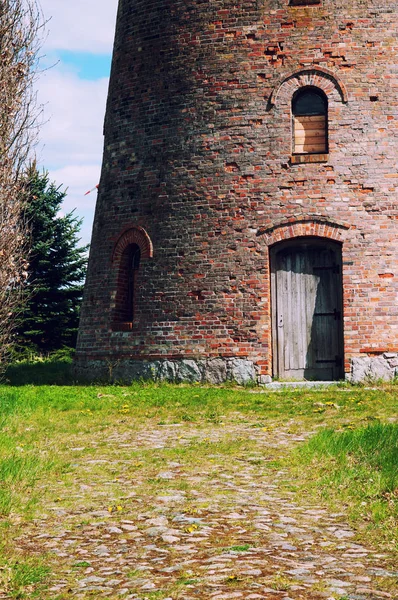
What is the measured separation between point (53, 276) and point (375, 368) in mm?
11141

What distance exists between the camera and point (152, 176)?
1562 cm

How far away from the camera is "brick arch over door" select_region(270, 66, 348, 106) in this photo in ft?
48.1

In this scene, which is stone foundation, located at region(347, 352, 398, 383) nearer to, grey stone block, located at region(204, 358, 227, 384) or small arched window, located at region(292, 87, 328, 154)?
grey stone block, located at region(204, 358, 227, 384)

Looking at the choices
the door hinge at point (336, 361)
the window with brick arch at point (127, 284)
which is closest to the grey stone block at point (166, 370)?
the window with brick arch at point (127, 284)

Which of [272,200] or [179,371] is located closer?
[272,200]

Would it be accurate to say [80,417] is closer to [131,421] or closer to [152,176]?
[131,421]

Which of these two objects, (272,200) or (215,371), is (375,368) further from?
(272,200)

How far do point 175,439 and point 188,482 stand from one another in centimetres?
226

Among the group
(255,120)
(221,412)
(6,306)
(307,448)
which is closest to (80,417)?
(221,412)

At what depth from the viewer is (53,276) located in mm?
22812

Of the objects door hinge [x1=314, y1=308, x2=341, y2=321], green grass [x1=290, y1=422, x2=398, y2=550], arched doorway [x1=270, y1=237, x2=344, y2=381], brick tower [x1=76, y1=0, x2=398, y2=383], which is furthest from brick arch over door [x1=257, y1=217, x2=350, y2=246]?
green grass [x1=290, y1=422, x2=398, y2=550]

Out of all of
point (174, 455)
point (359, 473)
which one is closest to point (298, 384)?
point (174, 455)

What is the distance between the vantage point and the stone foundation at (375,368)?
46.2 feet

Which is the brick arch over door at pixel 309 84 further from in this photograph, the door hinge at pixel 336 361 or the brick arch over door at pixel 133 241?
the door hinge at pixel 336 361
